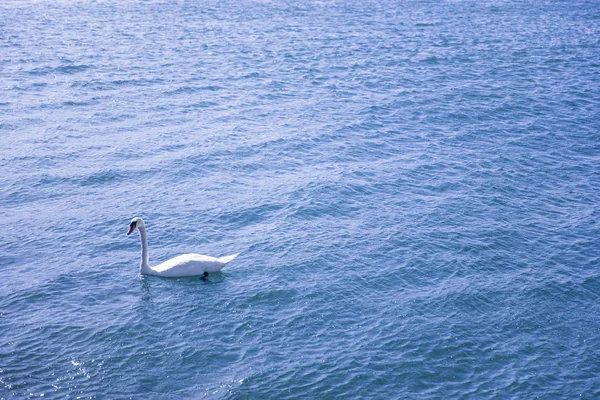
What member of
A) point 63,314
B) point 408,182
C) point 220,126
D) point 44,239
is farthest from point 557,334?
point 220,126

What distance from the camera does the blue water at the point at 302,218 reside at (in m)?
20.5

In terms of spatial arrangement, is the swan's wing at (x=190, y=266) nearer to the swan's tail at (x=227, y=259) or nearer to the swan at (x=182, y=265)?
the swan at (x=182, y=265)

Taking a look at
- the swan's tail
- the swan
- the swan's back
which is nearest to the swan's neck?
the swan

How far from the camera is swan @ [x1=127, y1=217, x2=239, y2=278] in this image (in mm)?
24953

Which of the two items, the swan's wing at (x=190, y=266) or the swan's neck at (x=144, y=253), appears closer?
the swan's wing at (x=190, y=266)

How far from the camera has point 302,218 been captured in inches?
1158

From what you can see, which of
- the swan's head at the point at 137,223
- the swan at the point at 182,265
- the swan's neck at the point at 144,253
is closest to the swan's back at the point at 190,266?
the swan at the point at 182,265

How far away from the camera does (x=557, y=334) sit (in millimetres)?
22078

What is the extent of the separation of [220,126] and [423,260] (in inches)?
669

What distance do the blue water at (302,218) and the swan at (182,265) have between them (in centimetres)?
39

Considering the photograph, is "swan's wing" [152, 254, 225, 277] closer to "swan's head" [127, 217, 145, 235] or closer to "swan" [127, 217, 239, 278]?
"swan" [127, 217, 239, 278]

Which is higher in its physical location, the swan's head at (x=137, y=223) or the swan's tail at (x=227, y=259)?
the swan's head at (x=137, y=223)

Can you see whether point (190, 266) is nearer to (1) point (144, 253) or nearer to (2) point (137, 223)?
(1) point (144, 253)

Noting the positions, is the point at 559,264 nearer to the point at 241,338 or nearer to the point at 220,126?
the point at 241,338
